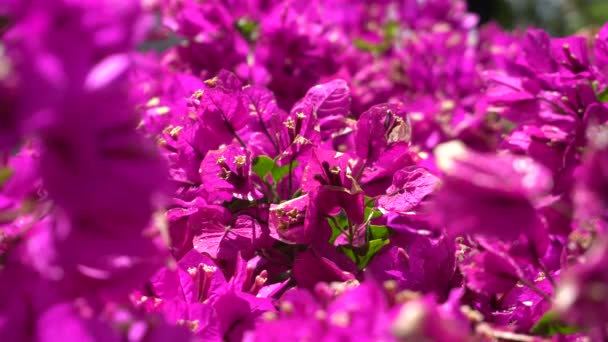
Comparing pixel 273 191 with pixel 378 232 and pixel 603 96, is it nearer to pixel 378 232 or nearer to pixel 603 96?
pixel 378 232

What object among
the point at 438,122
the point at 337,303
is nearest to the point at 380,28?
the point at 438,122

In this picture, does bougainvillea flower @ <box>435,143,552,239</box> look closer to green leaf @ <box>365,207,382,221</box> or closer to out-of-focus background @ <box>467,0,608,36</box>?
green leaf @ <box>365,207,382,221</box>

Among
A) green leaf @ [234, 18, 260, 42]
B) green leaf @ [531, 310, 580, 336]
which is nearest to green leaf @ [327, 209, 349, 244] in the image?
green leaf @ [531, 310, 580, 336]

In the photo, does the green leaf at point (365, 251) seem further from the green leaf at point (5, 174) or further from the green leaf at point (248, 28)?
the green leaf at point (248, 28)

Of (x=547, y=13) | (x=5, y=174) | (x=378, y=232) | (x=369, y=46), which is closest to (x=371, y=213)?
(x=378, y=232)

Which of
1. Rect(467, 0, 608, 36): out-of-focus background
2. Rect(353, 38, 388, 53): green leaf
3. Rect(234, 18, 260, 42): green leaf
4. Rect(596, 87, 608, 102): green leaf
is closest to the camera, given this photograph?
Rect(596, 87, 608, 102): green leaf

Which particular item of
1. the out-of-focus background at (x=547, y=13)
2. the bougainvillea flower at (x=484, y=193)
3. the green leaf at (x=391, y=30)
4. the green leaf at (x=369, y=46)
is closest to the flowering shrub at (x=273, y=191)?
the bougainvillea flower at (x=484, y=193)

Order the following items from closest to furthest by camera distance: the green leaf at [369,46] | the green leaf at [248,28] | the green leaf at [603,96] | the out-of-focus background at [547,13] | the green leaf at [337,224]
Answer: the green leaf at [337,224] → the green leaf at [603,96] → the green leaf at [248,28] → the green leaf at [369,46] → the out-of-focus background at [547,13]
